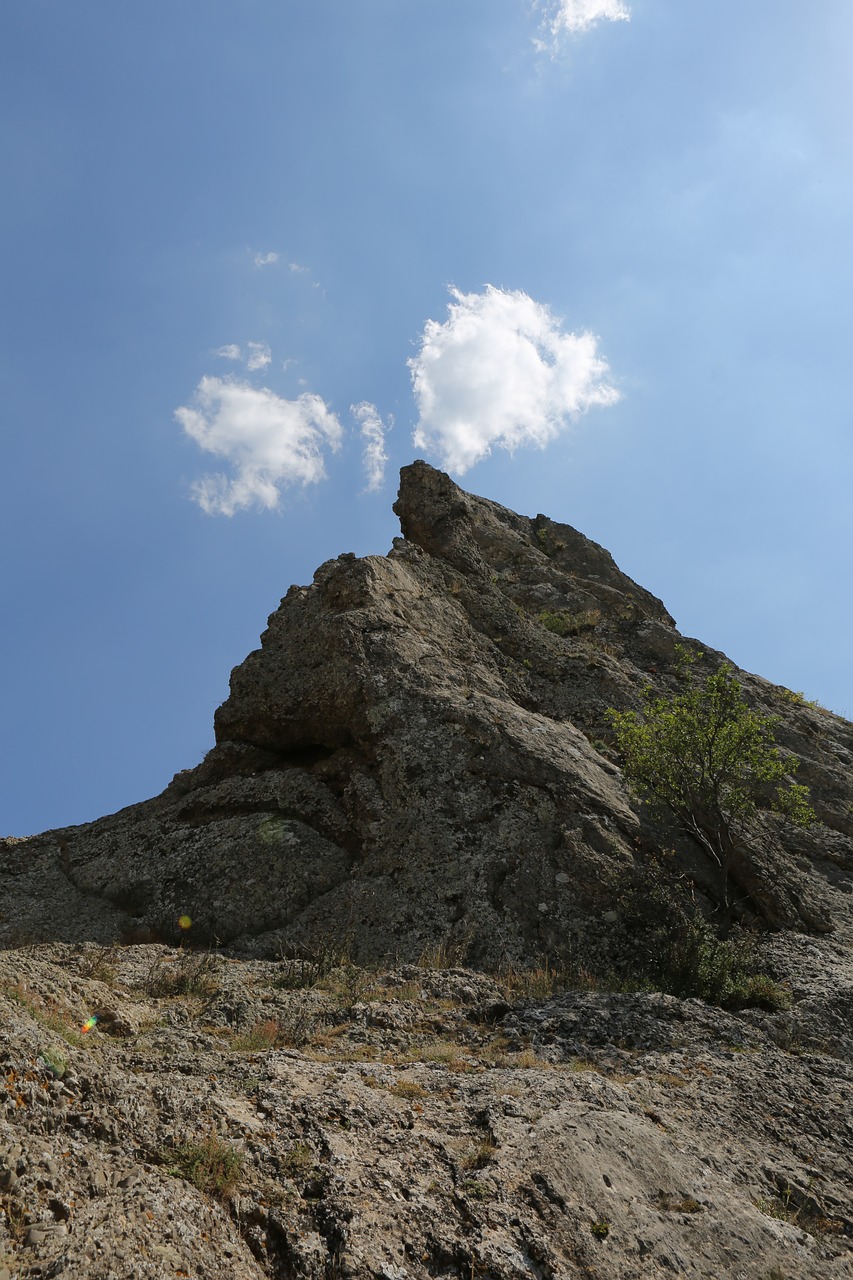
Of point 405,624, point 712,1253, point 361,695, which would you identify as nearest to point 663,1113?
point 712,1253

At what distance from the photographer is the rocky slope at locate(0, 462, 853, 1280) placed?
5785 millimetres

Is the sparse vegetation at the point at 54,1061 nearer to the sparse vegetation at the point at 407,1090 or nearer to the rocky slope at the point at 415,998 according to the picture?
the rocky slope at the point at 415,998

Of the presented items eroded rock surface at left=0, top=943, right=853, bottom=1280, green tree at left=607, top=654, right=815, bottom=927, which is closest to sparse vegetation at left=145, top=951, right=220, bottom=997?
eroded rock surface at left=0, top=943, right=853, bottom=1280

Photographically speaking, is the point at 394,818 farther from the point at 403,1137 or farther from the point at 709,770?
the point at 403,1137

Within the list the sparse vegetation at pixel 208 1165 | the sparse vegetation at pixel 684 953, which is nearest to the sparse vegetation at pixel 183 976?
the sparse vegetation at pixel 208 1165

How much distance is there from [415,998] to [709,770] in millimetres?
7389

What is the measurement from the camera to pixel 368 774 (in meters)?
16.2

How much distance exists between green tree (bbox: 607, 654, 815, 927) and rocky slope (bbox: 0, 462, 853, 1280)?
633 mm

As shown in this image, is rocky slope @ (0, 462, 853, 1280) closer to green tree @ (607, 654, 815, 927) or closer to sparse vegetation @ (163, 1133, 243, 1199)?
sparse vegetation @ (163, 1133, 243, 1199)

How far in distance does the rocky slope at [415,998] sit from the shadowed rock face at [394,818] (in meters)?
0.06

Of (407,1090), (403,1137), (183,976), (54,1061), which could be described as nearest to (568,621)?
(183,976)

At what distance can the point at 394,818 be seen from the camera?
49.9 feet

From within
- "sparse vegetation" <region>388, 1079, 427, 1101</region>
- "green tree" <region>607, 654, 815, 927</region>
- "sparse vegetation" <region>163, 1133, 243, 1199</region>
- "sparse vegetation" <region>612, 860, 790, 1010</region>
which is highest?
"green tree" <region>607, 654, 815, 927</region>

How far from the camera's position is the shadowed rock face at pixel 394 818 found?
13.8 m
